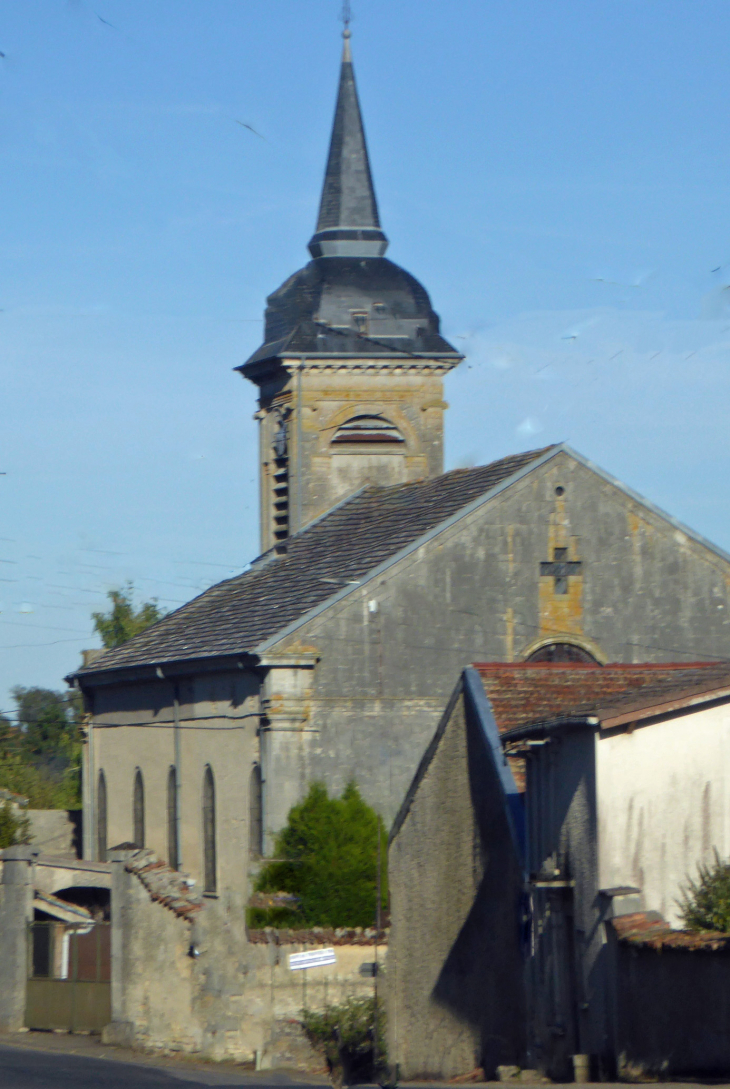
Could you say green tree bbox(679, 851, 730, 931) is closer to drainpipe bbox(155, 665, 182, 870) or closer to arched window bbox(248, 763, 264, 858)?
arched window bbox(248, 763, 264, 858)

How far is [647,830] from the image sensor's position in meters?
18.1

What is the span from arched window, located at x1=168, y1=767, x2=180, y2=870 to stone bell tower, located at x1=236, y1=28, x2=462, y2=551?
19.5 ft

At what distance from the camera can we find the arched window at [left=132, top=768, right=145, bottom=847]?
3709 cm

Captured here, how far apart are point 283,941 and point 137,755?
1261cm

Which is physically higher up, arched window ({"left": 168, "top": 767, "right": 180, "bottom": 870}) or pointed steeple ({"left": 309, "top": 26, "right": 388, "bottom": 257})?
pointed steeple ({"left": 309, "top": 26, "right": 388, "bottom": 257})

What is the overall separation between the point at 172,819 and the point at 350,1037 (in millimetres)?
11069

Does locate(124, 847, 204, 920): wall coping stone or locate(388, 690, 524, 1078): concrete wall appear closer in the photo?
locate(388, 690, 524, 1078): concrete wall

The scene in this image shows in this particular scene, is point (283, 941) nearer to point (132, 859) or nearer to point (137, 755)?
point (132, 859)

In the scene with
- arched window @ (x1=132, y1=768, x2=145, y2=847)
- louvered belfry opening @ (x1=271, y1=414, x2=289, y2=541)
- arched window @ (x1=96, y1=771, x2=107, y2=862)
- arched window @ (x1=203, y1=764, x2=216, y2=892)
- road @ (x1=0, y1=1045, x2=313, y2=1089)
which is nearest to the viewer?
road @ (x1=0, y1=1045, x2=313, y2=1089)

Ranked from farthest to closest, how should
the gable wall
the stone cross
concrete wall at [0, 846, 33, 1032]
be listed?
the stone cross < the gable wall < concrete wall at [0, 846, 33, 1032]

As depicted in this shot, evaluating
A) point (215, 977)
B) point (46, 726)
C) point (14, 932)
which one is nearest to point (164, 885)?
point (215, 977)

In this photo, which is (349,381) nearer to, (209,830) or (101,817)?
(209,830)

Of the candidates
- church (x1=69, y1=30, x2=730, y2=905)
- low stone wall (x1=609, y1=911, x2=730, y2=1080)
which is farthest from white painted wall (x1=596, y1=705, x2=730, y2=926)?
church (x1=69, y1=30, x2=730, y2=905)

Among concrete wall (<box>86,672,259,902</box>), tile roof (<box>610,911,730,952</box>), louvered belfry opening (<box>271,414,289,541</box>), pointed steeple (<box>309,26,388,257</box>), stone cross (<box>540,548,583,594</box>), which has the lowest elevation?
tile roof (<box>610,911,730,952</box>)
